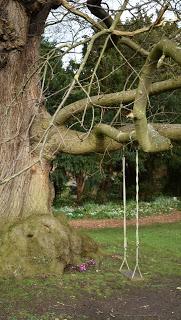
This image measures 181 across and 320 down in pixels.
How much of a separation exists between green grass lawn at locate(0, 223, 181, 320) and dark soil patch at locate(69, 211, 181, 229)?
6143 millimetres

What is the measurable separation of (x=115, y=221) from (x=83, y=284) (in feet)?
37.1

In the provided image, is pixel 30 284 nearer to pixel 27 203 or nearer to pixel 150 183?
pixel 27 203

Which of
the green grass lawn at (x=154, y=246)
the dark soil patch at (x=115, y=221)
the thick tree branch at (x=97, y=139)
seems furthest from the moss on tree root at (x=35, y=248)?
the dark soil patch at (x=115, y=221)

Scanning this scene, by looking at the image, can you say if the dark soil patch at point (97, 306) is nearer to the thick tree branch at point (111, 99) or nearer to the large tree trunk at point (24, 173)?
the large tree trunk at point (24, 173)

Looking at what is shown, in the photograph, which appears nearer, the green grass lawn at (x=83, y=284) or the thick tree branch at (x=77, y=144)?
the green grass lawn at (x=83, y=284)

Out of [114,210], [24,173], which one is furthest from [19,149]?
[114,210]

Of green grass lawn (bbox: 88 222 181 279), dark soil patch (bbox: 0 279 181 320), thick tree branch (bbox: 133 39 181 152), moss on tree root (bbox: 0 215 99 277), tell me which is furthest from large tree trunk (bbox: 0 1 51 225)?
thick tree branch (bbox: 133 39 181 152)

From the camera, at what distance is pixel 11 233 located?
8.48 metres

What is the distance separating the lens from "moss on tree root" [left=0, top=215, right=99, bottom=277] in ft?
26.9

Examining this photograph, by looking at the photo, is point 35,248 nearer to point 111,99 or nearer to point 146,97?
point 111,99

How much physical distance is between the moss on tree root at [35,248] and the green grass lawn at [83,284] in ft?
0.74

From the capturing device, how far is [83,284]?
795 centimetres

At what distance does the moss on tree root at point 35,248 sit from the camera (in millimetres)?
8211

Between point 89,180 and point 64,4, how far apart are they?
17.0 metres
